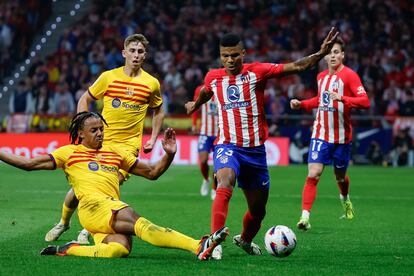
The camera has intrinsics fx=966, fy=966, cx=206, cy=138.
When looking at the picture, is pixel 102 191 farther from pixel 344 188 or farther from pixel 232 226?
pixel 344 188

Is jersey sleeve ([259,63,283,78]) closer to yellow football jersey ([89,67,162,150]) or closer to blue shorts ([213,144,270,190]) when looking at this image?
blue shorts ([213,144,270,190])

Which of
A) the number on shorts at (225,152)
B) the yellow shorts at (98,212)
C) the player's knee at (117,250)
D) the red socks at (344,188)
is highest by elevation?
the number on shorts at (225,152)

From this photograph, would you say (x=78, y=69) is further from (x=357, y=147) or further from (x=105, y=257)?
(x=105, y=257)

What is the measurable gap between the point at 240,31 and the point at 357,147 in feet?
22.4

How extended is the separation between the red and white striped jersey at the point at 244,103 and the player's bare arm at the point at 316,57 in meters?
0.27

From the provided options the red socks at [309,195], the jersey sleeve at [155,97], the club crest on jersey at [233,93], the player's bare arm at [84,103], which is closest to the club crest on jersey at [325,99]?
the red socks at [309,195]

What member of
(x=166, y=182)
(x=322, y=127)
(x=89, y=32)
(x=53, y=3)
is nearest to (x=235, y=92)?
(x=322, y=127)

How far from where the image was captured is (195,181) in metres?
21.5

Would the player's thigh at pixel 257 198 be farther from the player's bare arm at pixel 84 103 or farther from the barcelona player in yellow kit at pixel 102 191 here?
the player's bare arm at pixel 84 103

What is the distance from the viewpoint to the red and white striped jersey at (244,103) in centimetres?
934

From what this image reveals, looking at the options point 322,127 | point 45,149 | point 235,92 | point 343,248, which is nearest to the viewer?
point 235,92

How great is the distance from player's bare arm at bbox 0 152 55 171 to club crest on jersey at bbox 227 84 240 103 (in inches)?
72.9

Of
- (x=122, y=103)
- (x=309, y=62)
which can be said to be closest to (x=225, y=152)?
(x=309, y=62)

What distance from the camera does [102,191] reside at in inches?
354
